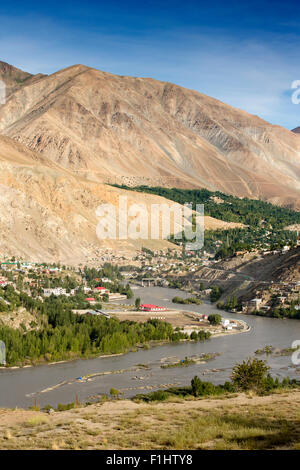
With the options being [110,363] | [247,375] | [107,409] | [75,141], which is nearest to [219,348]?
[110,363]

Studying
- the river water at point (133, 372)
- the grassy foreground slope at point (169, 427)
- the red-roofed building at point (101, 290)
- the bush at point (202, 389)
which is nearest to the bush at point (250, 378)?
the bush at point (202, 389)

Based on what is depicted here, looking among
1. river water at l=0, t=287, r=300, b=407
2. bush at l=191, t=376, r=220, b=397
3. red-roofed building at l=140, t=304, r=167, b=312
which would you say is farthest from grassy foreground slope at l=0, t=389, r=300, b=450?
red-roofed building at l=140, t=304, r=167, b=312

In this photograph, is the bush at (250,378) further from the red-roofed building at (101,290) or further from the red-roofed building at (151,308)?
the red-roofed building at (101,290)

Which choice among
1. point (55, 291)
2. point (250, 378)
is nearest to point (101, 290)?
point (55, 291)

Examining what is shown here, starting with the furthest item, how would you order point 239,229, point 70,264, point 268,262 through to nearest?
1. point 239,229
2. point 70,264
3. point 268,262
